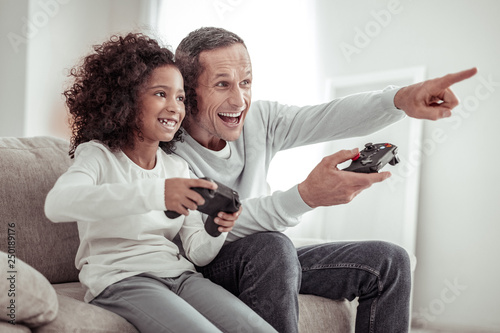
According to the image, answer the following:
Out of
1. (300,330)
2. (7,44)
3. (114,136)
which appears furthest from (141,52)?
(7,44)

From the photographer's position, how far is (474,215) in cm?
261

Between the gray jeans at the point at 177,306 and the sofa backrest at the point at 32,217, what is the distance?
0.36 meters

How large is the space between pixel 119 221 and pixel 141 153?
18cm

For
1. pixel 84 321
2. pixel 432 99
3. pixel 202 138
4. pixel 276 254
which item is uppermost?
pixel 432 99

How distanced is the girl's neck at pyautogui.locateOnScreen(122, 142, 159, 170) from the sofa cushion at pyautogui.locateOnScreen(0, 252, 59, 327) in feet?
1.17

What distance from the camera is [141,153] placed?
1.22 m

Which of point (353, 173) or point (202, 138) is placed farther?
point (202, 138)

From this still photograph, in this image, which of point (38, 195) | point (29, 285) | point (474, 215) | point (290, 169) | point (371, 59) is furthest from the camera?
point (290, 169)

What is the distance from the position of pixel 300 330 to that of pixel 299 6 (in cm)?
233

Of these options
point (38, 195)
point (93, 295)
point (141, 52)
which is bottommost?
point (93, 295)

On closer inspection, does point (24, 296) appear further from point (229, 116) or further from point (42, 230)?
point (229, 116)

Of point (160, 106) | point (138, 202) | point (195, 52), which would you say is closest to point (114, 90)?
point (160, 106)

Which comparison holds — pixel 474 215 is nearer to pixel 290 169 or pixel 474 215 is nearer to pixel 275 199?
pixel 290 169

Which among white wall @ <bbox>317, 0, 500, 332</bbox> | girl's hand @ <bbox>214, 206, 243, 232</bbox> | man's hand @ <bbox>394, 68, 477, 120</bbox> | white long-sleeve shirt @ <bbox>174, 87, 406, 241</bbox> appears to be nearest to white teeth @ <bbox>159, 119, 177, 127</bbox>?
white long-sleeve shirt @ <bbox>174, 87, 406, 241</bbox>
